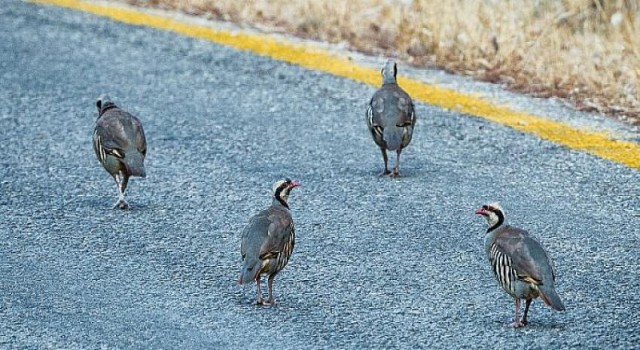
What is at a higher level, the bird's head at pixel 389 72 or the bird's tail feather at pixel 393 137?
the bird's head at pixel 389 72

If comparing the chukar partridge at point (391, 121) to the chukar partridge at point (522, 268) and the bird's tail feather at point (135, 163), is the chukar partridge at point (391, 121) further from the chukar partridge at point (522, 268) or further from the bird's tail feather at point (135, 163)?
the chukar partridge at point (522, 268)

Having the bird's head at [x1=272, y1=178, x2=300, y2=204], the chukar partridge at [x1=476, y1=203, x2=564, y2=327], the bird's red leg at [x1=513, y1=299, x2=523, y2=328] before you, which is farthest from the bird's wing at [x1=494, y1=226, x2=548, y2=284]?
the bird's head at [x1=272, y1=178, x2=300, y2=204]

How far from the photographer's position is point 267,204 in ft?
23.7

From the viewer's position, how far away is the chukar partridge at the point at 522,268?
17.3ft

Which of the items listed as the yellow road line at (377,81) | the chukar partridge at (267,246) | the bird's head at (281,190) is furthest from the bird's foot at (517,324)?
the yellow road line at (377,81)

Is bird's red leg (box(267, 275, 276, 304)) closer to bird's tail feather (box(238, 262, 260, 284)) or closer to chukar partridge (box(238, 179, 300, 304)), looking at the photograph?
chukar partridge (box(238, 179, 300, 304))

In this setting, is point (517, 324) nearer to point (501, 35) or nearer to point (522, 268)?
point (522, 268)

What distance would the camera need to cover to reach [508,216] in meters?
6.86

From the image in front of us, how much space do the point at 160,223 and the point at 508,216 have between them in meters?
1.68

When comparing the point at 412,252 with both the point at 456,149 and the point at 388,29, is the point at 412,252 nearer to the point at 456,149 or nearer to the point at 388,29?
the point at 456,149

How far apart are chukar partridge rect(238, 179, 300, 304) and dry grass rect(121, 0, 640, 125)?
3079mm

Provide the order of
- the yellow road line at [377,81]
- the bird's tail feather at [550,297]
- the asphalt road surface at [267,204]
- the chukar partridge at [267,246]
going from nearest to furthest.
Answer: the bird's tail feather at [550,297], the asphalt road surface at [267,204], the chukar partridge at [267,246], the yellow road line at [377,81]

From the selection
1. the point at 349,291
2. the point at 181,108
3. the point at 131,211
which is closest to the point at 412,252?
the point at 349,291

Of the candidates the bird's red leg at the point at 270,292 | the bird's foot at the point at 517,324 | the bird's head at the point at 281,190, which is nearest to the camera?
the bird's foot at the point at 517,324
